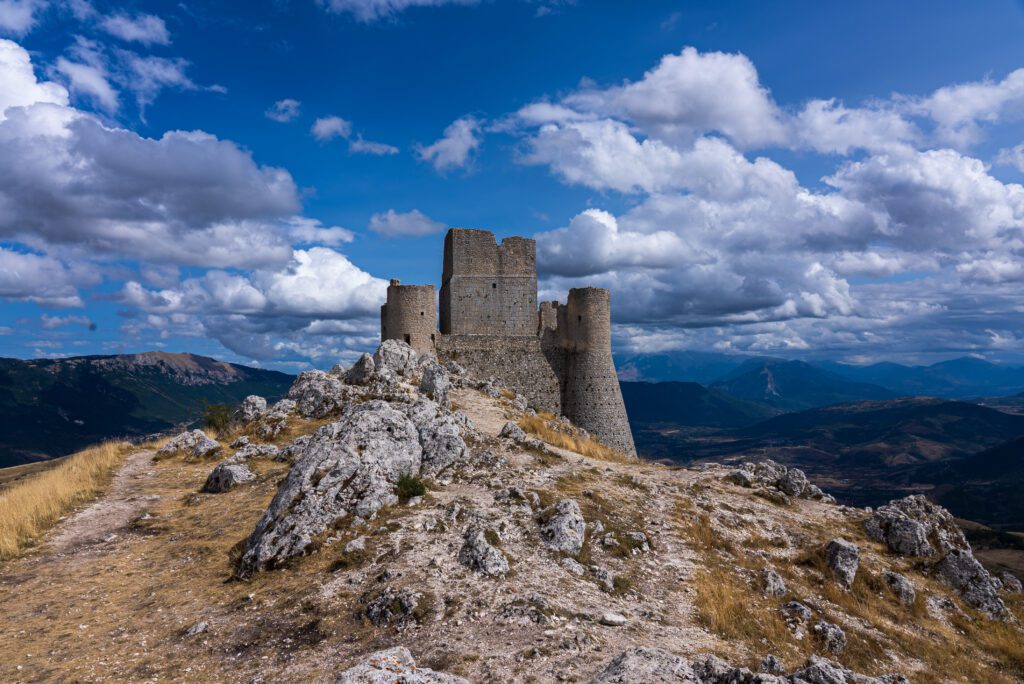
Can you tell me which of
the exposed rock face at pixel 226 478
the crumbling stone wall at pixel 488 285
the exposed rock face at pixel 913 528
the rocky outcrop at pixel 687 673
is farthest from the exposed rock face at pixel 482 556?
the crumbling stone wall at pixel 488 285

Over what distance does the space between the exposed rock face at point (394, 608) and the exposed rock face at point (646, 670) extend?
3.87 meters

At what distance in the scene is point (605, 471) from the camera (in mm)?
20016

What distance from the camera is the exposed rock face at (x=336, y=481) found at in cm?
1215

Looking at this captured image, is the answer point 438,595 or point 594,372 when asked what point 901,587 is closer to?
point 438,595

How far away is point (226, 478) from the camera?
1805 cm

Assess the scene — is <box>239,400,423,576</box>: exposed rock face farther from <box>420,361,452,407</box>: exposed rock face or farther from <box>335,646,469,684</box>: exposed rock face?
<box>420,361,452,407</box>: exposed rock face

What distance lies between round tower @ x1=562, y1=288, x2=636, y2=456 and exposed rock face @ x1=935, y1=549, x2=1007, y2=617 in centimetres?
2204

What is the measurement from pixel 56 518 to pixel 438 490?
1104 centimetres

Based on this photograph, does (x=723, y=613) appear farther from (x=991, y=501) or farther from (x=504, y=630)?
(x=991, y=501)

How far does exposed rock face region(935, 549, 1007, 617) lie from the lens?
15.5 metres

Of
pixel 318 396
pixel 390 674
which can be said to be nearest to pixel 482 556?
pixel 390 674

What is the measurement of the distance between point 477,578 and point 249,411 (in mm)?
20402

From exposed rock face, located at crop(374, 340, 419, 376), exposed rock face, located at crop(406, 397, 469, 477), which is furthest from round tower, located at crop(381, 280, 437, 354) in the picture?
exposed rock face, located at crop(406, 397, 469, 477)

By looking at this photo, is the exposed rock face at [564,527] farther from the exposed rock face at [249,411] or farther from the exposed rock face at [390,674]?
the exposed rock face at [249,411]
